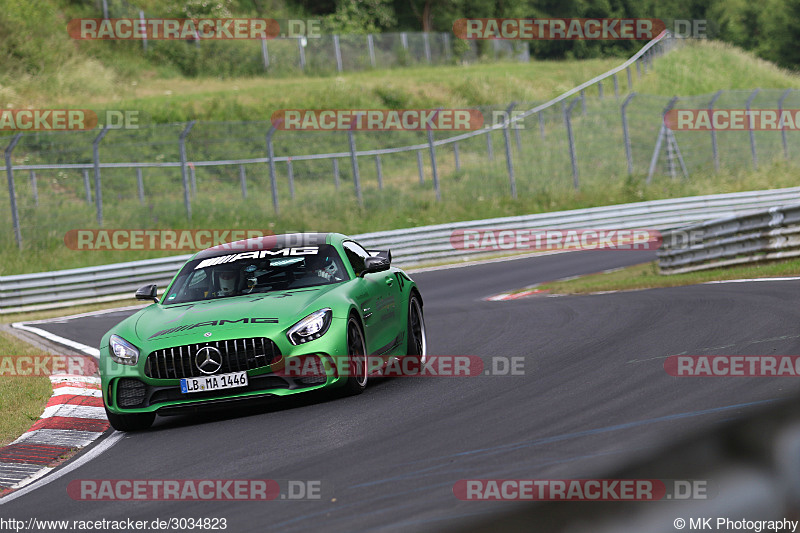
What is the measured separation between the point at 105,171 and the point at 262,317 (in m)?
24.9

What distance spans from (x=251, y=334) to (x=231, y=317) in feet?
1.20

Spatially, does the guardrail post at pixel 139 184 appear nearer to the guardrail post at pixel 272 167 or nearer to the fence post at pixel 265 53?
the guardrail post at pixel 272 167

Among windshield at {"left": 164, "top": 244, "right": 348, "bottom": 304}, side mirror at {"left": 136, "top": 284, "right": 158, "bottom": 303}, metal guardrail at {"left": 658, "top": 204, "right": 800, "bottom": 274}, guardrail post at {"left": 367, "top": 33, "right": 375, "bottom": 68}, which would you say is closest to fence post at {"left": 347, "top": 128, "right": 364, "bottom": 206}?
metal guardrail at {"left": 658, "top": 204, "right": 800, "bottom": 274}

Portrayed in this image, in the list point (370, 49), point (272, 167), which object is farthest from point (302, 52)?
point (272, 167)

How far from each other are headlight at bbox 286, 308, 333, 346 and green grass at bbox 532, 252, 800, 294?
29.1ft

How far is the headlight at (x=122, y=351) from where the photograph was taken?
8.02 metres

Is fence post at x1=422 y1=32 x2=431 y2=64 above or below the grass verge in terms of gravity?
above

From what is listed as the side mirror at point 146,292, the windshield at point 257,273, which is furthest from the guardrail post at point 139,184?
the side mirror at point 146,292

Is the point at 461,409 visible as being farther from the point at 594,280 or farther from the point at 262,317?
the point at 594,280

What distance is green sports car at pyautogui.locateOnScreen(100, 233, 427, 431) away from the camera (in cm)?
776

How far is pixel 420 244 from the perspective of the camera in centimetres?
2625

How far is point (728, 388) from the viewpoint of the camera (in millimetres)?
6867

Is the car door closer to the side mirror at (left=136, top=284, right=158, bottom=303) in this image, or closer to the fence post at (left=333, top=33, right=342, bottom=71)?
the side mirror at (left=136, top=284, right=158, bottom=303)

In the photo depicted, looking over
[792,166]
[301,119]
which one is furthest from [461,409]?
[301,119]
